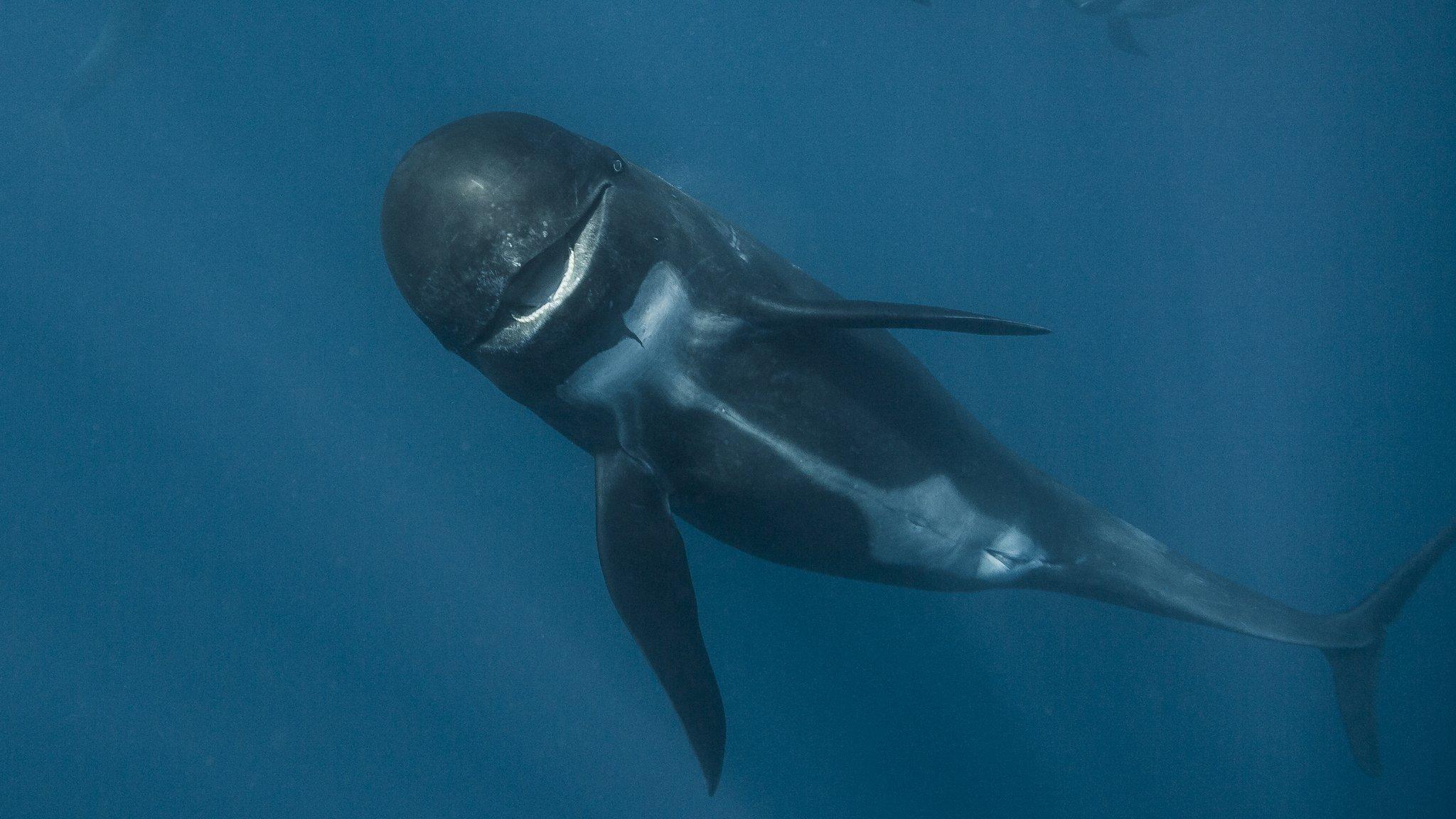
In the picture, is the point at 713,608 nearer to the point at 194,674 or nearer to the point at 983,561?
the point at 983,561

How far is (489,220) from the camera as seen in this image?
2.88 m

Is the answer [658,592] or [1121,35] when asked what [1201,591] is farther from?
[1121,35]

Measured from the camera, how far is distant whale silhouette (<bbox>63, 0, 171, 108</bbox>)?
1277 centimetres

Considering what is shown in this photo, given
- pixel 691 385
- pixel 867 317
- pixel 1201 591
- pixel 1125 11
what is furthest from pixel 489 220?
pixel 1125 11

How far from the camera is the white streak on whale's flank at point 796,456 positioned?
3391 millimetres

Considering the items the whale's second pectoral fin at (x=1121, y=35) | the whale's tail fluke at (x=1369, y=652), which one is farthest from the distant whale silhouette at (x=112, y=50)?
the whale's tail fluke at (x=1369, y=652)

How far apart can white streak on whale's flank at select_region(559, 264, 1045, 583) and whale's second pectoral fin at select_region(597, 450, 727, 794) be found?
0.20 metres

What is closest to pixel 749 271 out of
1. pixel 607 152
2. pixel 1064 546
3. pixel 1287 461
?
pixel 607 152

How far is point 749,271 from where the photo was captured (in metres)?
3.70

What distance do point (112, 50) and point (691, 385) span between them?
1499 cm

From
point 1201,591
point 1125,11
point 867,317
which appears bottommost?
point 1201,591

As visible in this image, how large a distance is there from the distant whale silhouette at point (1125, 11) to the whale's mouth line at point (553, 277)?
911cm

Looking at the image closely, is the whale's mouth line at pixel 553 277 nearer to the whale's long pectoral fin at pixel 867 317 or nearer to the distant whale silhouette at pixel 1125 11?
the whale's long pectoral fin at pixel 867 317

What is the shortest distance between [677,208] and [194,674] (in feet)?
35.4
